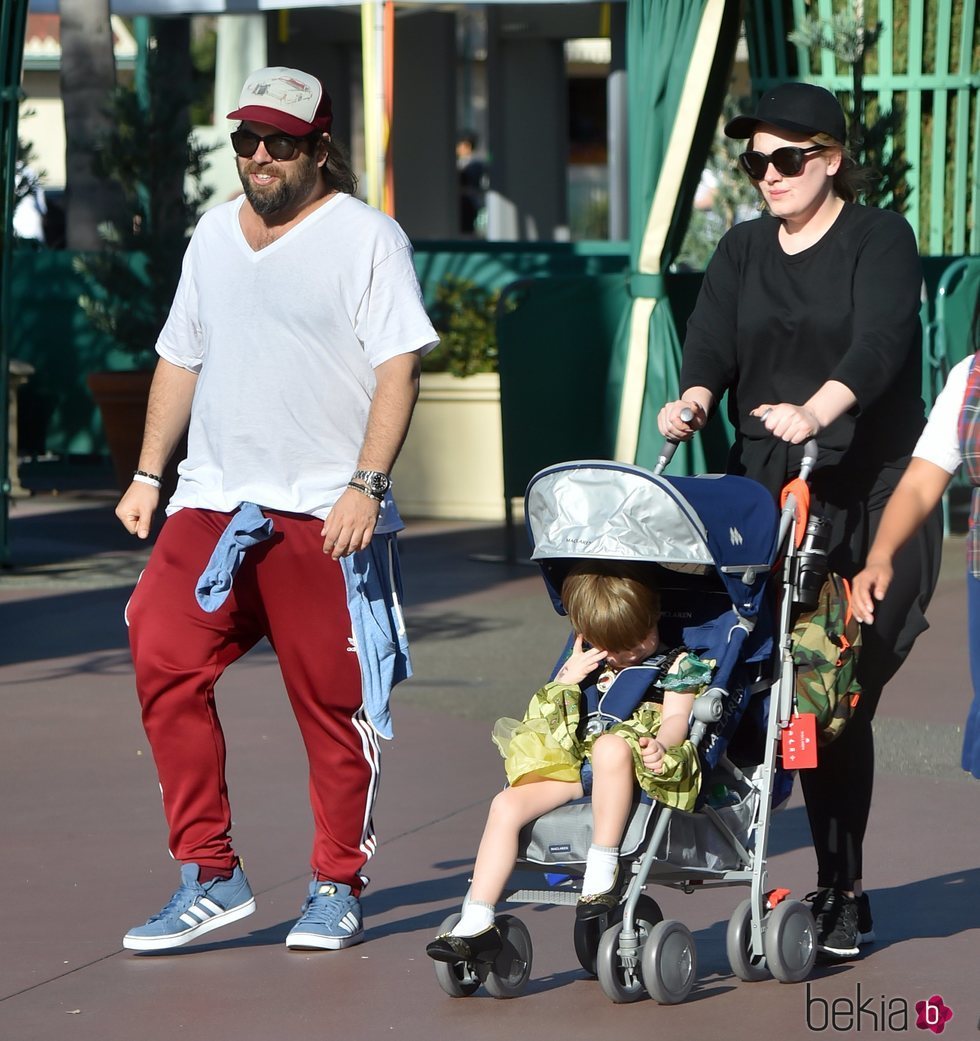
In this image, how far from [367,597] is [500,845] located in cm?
80

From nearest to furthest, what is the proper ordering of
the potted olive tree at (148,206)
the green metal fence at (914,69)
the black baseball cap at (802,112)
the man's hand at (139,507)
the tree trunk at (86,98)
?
the black baseball cap at (802,112)
the man's hand at (139,507)
the green metal fence at (914,69)
the potted olive tree at (148,206)
the tree trunk at (86,98)

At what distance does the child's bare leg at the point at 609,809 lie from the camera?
14.3 ft

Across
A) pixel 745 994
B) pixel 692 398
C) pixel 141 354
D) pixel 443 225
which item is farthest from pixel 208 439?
pixel 443 225

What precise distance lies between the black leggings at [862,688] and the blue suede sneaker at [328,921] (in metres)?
1.12

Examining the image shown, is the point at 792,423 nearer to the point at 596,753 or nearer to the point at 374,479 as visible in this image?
the point at 596,753

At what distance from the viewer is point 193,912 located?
4.95 metres

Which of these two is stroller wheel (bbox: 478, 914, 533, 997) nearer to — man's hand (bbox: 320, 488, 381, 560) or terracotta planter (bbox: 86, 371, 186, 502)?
man's hand (bbox: 320, 488, 381, 560)

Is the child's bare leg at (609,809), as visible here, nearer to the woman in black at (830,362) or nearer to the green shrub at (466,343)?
the woman in black at (830,362)

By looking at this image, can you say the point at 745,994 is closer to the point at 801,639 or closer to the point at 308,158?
the point at 801,639

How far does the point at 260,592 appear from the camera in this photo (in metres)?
5.01

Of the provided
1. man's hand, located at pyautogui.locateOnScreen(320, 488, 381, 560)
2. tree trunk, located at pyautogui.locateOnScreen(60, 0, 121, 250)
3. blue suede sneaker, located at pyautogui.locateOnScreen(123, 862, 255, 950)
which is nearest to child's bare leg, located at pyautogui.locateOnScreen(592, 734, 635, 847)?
man's hand, located at pyautogui.locateOnScreen(320, 488, 381, 560)

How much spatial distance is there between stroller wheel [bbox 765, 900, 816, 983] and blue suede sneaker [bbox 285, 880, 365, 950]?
103 centimetres

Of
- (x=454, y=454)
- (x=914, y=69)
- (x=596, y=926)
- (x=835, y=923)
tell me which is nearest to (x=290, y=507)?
(x=596, y=926)

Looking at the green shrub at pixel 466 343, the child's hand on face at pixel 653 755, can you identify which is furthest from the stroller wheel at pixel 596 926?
the green shrub at pixel 466 343
